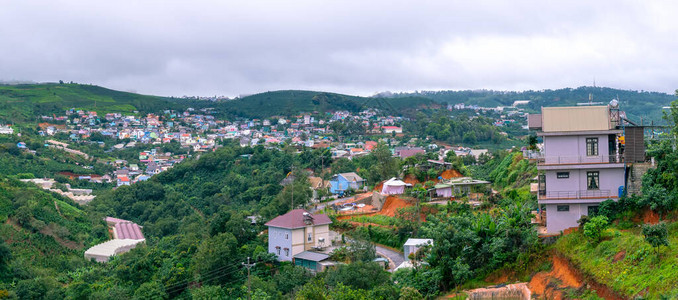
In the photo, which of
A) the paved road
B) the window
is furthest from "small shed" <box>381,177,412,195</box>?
the window

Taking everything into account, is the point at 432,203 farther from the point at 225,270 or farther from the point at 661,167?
the point at 661,167

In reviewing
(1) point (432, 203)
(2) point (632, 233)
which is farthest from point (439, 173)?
(2) point (632, 233)

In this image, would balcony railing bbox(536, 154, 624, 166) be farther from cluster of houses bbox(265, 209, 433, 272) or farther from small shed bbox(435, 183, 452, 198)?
small shed bbox(435, 183, 452, 198)

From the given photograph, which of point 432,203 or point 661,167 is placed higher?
point 661,167

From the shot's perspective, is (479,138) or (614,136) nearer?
(614,136)

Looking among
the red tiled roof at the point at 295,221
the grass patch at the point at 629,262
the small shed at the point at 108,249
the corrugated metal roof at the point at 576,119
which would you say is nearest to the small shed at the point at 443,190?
the red tiled roof at the point at 295,221

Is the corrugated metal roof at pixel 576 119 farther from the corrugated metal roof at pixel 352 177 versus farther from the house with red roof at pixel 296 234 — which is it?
the corrugated metal roof at pixel 352 177

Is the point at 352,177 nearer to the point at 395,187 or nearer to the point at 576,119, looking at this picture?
the point at 395,187

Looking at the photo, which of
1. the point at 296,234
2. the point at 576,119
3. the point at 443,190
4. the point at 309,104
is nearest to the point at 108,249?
the point at 296,234
